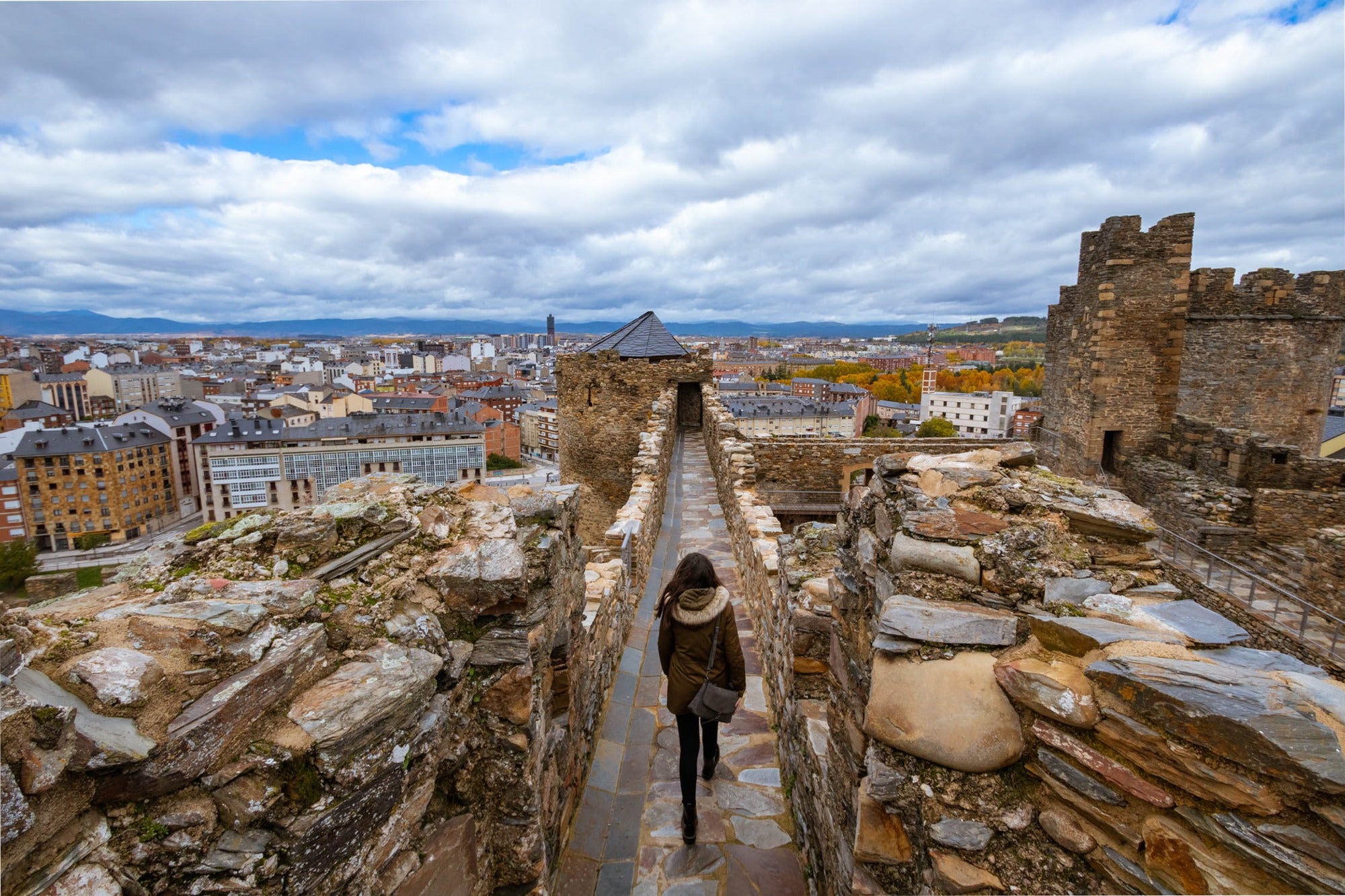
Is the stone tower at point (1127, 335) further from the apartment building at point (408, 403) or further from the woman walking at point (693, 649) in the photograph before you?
the apartment building at point (408, 403)

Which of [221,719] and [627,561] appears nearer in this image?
[221,719]

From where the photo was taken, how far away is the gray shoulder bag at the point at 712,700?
11.2 ft

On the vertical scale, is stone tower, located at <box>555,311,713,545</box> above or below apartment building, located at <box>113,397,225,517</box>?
above

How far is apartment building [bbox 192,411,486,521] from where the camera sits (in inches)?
2194

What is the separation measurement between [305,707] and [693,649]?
202 cm

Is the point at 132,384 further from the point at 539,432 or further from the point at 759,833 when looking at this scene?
the point at 759,833

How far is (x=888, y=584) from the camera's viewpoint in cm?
254

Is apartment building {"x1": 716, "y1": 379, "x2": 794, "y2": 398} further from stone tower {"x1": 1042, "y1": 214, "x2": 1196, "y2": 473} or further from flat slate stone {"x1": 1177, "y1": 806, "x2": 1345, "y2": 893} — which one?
flat slate stone {"x1": 1177, "y1": 806, "x2": 1345, "y2": 893}

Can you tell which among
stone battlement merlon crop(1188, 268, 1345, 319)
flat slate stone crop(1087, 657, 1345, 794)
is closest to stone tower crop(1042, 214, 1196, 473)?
stone battlement merlon crop(1188, 268, 1345, 319)

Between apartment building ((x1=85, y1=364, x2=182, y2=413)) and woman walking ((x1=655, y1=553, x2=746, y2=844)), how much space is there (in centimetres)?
13060

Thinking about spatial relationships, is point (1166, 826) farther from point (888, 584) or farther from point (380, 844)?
point (380, 844)

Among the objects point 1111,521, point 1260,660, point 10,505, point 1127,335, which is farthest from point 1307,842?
point 10,505

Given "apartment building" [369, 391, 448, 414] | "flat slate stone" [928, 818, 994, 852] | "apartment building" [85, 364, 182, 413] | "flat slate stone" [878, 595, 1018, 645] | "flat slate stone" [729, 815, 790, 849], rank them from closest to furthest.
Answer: "flat slate stone" [928, 818, 994, 852], "flat slate stone" [878, 595, 1018, 645], "flat slate stone" [729, 815, 790, 849], "apartment building" [369, 391, 448, 414], "apartment building" [85, 364, 182, 413]

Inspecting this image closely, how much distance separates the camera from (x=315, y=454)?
2176 inches
